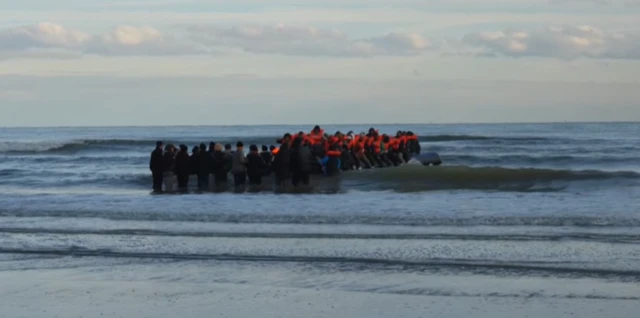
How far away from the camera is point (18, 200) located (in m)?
22.9

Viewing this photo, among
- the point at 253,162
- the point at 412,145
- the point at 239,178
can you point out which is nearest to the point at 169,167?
the point at 239,178

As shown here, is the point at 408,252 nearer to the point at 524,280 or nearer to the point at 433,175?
the point at 524,280

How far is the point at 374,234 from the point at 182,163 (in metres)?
10.3

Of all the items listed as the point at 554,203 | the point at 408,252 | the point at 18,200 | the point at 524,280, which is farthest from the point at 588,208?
the point at 18,200

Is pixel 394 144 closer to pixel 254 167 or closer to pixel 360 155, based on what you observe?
pixel 360 155

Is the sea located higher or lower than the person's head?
lower

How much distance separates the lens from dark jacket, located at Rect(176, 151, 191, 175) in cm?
2452

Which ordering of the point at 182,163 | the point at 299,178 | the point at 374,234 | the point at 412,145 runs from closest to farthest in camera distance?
the point at 374,234, the point at 299,178, the point at 182,163, the point at 412,145

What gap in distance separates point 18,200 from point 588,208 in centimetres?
1191

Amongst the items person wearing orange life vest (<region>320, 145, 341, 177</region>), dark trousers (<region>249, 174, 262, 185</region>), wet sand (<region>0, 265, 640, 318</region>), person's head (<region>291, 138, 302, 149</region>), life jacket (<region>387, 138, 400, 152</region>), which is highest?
person's head (<region>291, 138, 302, 149</region>)

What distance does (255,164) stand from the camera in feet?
78.7

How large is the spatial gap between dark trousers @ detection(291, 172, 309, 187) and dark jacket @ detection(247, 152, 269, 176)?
2.96 feet

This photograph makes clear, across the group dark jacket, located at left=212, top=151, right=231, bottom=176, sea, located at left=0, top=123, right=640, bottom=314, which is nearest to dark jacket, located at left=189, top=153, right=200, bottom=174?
dark jacket, located at left=212, top=151, right=231, bottom=176

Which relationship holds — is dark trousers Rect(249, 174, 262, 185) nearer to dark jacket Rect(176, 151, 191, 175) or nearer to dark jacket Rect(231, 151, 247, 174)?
dark jacket Rect(231, 151, 247, 174)
